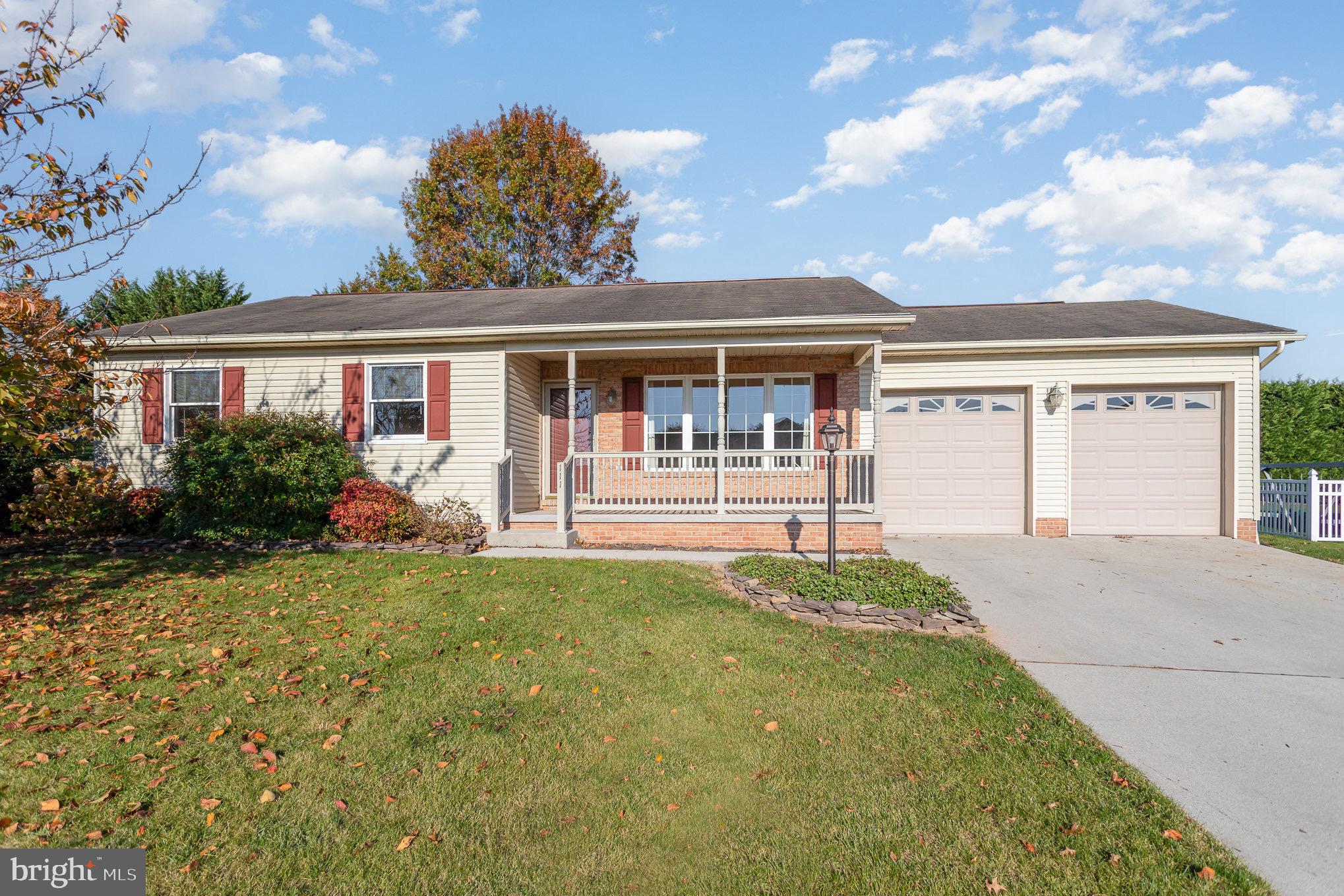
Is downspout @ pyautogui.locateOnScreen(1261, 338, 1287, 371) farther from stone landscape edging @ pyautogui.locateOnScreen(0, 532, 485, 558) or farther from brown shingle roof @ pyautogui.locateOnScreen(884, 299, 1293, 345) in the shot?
stone landscape edging @ pyautogui.locateOnScreen(0, 532, 485, 558)

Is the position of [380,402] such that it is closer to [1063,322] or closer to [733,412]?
[733,412]

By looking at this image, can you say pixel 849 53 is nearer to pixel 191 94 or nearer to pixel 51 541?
pixel 191 94

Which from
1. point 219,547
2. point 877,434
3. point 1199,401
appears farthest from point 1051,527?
point 219,547

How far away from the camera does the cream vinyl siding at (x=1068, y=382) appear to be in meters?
9.55

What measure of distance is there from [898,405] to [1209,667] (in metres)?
6.33

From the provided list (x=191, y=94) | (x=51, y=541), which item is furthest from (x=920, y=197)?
(x=51, y=541)

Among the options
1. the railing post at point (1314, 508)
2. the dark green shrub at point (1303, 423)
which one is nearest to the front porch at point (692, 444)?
the railing post at point (1314, 508)

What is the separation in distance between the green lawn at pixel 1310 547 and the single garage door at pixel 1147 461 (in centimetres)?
82

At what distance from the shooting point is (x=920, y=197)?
1166 cm

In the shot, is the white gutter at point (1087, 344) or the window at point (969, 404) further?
the window at point (969, 404)

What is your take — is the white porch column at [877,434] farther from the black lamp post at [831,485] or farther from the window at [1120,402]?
the window at [1120,402]

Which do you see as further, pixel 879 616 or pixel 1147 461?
pixel 1147 461

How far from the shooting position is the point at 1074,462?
395 inches

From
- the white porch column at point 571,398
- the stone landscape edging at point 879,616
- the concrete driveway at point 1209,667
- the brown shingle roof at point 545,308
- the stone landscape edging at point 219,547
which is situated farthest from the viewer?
the brown shingle roof at point 545,308
